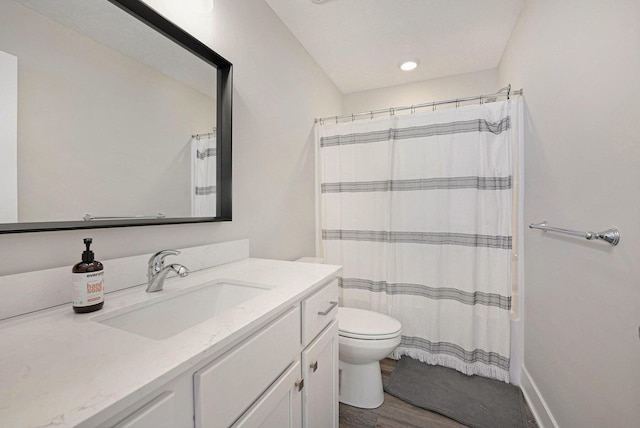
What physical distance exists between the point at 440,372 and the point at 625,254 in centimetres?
139

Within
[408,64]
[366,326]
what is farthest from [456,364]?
[408,64]

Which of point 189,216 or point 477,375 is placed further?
point 477,375

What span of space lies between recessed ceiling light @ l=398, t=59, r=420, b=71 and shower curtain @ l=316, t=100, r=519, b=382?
0.82 m

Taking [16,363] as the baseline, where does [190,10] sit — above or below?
above

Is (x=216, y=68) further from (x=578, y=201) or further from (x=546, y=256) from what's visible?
(x=546, y=256)

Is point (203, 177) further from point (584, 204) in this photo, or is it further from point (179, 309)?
point (584, 204)

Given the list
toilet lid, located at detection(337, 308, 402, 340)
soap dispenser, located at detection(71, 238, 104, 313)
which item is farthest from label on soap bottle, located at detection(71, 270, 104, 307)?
toilet lid, located at detection(337, 308, 402, 340)

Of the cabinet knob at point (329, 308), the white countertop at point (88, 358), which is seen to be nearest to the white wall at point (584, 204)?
the cabinet knob at point (329, 308)

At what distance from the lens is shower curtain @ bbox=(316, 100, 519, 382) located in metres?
1.75

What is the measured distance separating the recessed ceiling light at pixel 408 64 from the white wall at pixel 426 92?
1.11 feet

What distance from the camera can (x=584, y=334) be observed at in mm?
1043

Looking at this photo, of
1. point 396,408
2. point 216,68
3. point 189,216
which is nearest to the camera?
point 189,216

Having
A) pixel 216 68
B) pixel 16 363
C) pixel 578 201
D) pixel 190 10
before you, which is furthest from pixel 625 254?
pixel 190 10

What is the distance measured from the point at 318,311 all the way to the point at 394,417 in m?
0.95
